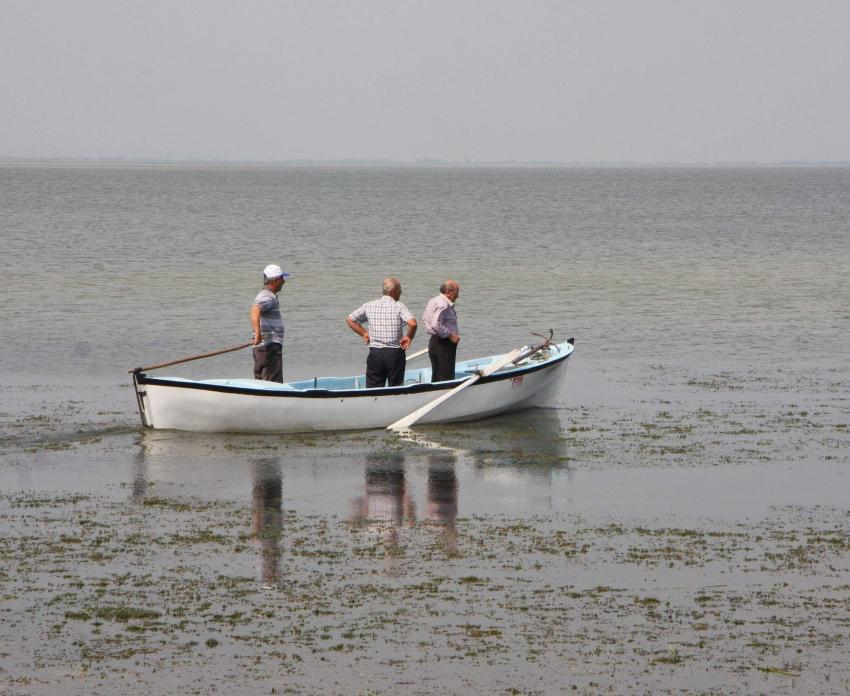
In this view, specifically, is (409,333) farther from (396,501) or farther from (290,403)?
(396,501)

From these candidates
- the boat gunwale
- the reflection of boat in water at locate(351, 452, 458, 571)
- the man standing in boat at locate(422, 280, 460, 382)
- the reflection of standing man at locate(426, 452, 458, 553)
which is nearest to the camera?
the reflection of boat in water at locate(351, 452, 458, 571)

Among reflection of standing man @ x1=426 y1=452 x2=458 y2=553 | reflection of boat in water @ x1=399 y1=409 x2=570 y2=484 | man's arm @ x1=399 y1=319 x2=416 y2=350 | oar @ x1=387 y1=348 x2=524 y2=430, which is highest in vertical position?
man's arm @ x1=399 y1=319 x2=416 y2=350

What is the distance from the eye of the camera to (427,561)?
10.2 metres

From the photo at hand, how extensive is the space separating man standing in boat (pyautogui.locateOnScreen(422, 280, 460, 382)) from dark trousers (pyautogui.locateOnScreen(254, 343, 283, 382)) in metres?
1.77

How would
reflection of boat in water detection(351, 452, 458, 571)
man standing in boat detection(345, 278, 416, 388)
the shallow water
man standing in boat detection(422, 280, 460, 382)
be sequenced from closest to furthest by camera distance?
1. the shallow water
2. reflection of boat in water detection(351, 452, 458, 571)
3. man standing in boat detection(345, 278, 416, 388)
4. man standing in boat detection(422, 280, 460, 382)

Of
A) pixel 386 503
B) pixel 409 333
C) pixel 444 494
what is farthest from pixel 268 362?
pixel 386 503

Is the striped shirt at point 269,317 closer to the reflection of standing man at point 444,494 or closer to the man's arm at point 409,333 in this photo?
the man's arm at point 409,333

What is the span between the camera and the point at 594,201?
115 m

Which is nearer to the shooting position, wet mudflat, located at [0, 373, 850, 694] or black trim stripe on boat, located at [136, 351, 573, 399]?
wet mudflat, located at [0, 373, 850, 694]

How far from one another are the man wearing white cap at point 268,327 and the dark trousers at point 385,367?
1.07 meters

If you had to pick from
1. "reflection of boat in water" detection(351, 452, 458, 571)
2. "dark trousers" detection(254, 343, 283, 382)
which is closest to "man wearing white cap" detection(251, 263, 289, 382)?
"dark trousers" detection(254, 343, 283, 382)

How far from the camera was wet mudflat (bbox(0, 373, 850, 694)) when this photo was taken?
8.05 m

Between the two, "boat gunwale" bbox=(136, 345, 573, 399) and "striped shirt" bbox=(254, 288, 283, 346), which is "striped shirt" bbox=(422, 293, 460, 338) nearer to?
"boat gunwale" bbox=(136, 345, 573, 399)

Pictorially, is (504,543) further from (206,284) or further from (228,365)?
(206,284)
